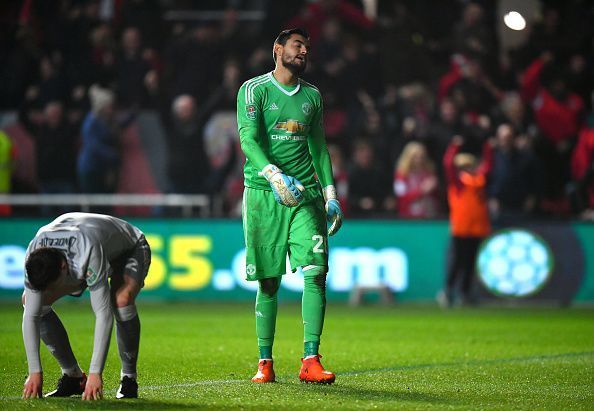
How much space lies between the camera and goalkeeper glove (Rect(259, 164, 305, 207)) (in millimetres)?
7816

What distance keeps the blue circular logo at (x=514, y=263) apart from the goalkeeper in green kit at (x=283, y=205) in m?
9.75

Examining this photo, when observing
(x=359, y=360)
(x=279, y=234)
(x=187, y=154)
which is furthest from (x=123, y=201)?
(x=279, y=234)

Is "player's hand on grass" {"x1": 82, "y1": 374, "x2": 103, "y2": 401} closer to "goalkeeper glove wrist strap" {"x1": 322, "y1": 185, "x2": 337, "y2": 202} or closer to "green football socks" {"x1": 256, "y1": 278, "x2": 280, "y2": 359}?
"green football socks" {"x1": 256, "y1": 278, "x2": 280, "y2": 359}

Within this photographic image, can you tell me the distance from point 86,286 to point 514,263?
468 inches

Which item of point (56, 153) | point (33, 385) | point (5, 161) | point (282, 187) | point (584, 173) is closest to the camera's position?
point (33, 385)

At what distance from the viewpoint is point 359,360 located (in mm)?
9906

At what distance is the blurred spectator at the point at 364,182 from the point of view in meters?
18.8

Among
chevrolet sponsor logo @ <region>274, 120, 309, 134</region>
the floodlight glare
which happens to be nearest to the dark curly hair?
chevrolet sponsor logo @ <region>274, 120, 309, 134</region>

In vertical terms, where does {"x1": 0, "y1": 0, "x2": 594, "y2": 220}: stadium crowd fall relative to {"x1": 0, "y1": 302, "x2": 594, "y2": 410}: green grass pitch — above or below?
above

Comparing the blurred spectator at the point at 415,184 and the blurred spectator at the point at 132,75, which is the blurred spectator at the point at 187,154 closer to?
the blurred spectator at the point at 132,75

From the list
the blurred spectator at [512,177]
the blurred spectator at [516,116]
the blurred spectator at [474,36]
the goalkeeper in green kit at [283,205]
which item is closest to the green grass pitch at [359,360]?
the goalkeeper in green kit at [283,205]

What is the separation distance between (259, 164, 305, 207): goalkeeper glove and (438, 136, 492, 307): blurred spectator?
31.9 feet

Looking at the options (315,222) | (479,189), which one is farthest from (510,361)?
(479,189)

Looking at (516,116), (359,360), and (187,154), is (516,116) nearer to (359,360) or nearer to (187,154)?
(187,154)
